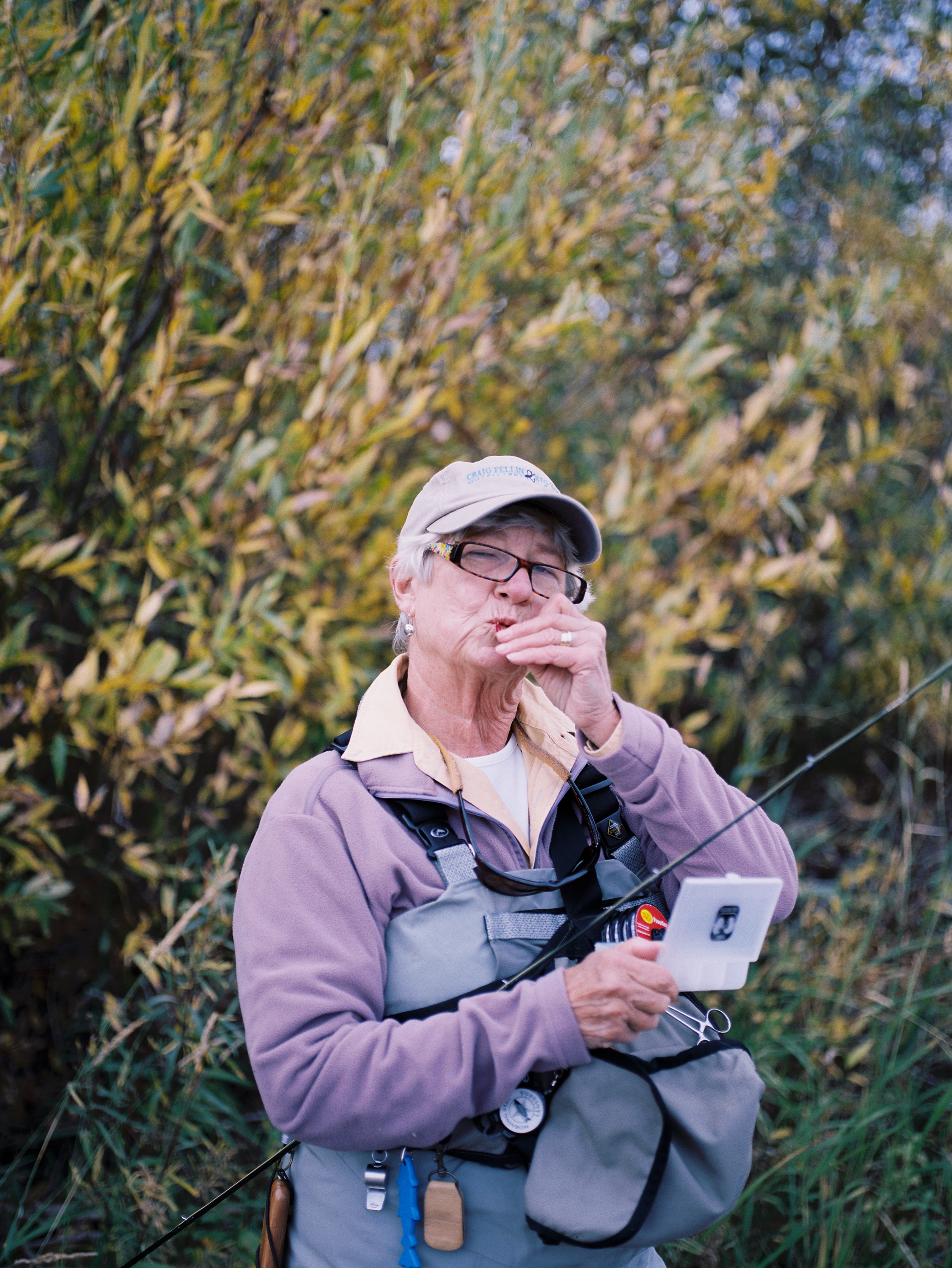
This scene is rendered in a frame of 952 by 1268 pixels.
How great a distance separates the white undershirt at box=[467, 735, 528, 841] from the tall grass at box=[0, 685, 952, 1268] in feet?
2.44

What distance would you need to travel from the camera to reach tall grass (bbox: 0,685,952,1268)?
2104mm

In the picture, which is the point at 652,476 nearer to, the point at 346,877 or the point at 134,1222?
→ the point at 346,877

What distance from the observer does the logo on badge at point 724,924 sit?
1.35 metres

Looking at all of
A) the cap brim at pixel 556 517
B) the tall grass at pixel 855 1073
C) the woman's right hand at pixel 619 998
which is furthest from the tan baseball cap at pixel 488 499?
the tall grass at pixel 855 1073

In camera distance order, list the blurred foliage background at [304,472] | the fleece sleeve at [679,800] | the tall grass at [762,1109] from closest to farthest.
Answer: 1. the fleece sleeve at [679,800]
2. the tall grass at [762,1109]
3. the blurred foliage background at [304,472]

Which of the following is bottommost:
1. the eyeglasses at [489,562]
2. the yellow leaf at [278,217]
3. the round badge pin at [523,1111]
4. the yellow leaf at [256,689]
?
the yellow leaf at [256,689]

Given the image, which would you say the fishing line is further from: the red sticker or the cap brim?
the cap brim

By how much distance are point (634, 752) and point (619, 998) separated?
0.44 m

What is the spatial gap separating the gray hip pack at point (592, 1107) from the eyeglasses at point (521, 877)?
0.05ft

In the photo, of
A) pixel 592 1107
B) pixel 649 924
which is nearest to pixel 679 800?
pixel 649 924

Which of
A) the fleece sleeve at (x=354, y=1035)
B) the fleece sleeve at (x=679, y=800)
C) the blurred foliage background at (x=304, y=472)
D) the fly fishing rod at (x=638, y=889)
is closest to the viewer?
the fleece sleeve at (x=354, y=1035)

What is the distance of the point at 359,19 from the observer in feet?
8.39

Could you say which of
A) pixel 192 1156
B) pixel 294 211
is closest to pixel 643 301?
pixel 294 211

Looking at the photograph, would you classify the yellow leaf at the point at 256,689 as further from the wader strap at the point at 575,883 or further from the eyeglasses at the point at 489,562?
the wader strap at the point at 575,883
